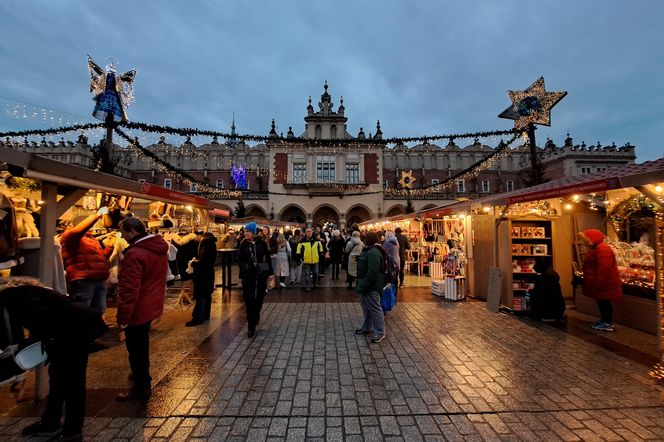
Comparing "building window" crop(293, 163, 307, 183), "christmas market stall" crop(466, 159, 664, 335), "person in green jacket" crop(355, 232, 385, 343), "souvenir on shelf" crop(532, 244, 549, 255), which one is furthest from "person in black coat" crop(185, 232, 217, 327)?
"building window" crop(293, 163, 307, 183)

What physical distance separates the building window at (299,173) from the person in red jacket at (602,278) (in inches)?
1073

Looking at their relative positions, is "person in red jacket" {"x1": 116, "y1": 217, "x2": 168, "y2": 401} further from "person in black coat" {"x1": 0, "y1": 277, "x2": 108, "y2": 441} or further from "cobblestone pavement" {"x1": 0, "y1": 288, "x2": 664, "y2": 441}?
"person in black coat" {"x1": 0, "y1": 277, "x2": 108, "y2": 441}

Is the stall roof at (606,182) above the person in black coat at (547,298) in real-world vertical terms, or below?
above

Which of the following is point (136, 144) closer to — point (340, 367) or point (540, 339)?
point (340, 367)

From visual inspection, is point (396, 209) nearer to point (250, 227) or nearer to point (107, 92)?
point (107, 92)

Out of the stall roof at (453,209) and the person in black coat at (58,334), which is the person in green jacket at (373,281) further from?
the stall roof at (453,209)

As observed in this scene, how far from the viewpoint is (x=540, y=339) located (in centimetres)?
478

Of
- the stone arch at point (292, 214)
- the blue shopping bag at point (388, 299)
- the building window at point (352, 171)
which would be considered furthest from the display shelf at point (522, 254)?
the stone arch at point (292, 214)

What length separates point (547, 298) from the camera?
5.72 metres

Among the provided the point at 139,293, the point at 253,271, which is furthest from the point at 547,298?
the point at 139,293

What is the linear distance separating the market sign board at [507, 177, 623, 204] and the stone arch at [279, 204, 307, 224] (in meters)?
26.9

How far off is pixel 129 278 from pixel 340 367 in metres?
2.59

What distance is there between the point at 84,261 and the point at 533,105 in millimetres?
12683

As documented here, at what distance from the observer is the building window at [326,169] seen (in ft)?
103
